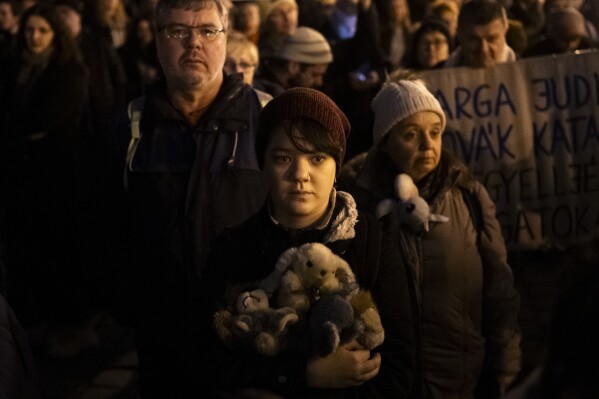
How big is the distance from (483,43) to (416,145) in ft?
7.75

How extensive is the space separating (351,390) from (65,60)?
4.82m

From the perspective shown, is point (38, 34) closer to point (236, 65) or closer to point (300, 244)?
point (236, 65)

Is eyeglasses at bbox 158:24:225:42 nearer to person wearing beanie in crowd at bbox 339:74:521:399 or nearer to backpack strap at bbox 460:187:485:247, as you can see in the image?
person wearing beanie in crowd at bbox 339:74:521:399

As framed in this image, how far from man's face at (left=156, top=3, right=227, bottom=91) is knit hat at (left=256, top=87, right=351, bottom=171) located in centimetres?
94

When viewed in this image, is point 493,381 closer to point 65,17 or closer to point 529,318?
point 529,318

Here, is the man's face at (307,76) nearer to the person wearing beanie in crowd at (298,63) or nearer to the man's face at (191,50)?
the person wearing beanie in crowd at (298,63)

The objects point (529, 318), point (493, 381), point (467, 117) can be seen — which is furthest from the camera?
point (529, 318)

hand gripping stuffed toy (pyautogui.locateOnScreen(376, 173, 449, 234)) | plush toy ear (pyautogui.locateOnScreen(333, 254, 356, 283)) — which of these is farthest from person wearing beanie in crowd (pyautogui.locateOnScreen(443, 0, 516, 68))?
plush toy ear (pyautogui.locateOnScreen(333, 254, 356, 283))

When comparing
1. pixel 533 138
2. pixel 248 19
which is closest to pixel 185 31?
pixel 533 138

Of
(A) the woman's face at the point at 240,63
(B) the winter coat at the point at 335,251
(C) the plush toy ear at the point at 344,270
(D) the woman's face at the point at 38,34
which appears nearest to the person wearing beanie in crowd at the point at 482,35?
(A) the woman's face at the point at 240,63

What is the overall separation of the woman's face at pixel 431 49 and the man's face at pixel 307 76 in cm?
104

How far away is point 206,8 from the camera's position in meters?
3.76

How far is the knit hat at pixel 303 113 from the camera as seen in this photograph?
272 cm

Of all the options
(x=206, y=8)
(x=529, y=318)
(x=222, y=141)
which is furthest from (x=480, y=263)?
(x=529, y=318)
